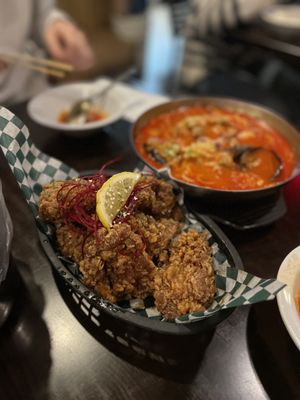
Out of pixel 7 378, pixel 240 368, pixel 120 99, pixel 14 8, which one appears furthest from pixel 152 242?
Result: pixel 14 8

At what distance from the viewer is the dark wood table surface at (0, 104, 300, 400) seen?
3.75 feet

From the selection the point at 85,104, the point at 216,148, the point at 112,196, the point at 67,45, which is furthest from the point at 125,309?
the point at 67,45

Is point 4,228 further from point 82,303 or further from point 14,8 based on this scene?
point 14,8

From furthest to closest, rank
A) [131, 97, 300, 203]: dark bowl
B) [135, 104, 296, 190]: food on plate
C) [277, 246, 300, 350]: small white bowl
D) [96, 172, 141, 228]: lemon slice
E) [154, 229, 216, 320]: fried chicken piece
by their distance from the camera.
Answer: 1. [135, 104, 296, 190]: food on plate
2. [131, 97, 300, 203]: dark bowl
3. [96, 172, 141, 228]: lemon slice
4. [154, 229, 216, 320]: fried chicken piece
5. [277, 246, 300, 350]: small white bowl

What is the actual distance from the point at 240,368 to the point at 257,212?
786mm

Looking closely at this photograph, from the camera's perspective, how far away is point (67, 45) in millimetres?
2891

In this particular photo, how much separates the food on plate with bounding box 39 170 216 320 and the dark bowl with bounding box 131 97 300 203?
0.22 m

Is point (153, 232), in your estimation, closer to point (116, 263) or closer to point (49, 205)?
point (116, 263)

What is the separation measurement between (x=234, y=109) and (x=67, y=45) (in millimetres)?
1454

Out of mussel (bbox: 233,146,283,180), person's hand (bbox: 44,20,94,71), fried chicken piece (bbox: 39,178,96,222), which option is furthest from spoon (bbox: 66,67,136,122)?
fried chicken piece (bbox: 39,178,96,222)

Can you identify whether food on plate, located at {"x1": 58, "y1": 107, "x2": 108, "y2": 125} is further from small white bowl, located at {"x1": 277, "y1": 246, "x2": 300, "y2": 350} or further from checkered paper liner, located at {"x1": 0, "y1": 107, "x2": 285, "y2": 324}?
small white bowl, located at {"x1": 277, "y1": 246, "x2": 300, "y2": 350}

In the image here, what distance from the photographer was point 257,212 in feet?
5.79

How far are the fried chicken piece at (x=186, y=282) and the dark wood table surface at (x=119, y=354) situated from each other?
17 centimetres

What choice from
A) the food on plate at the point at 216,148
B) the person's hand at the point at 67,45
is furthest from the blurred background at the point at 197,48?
the person's hand at the point at 67,45
